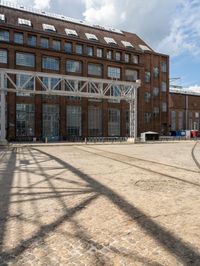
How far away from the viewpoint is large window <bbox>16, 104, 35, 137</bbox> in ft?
128

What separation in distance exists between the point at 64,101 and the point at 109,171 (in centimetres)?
3301

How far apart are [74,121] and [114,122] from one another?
25.2 ft

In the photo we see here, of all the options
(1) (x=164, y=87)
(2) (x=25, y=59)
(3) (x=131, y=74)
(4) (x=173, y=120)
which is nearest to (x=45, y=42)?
(2) (x=25, y=59)

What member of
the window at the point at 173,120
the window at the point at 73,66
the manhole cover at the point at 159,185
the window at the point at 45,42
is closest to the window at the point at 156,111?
the window at the point at 173,120

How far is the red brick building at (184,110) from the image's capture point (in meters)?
61.8

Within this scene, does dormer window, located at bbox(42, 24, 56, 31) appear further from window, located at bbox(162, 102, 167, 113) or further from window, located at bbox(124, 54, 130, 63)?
window, located at bbox(162, 102, 167, 113)

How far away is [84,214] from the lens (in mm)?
5355

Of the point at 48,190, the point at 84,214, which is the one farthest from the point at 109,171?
the point at 84,214

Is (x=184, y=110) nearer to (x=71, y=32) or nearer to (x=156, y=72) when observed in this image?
(x=156, y=72)

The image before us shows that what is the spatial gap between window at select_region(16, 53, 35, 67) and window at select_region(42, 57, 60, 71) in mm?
1711

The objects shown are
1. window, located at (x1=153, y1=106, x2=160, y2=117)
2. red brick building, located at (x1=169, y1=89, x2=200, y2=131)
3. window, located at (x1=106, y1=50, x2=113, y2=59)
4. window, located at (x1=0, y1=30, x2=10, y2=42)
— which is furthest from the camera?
red brick building, located at (x1=169, y1=89, x2=200, y2=131)

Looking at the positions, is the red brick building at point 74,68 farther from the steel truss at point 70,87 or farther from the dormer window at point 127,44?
the steel truss at point 70,87

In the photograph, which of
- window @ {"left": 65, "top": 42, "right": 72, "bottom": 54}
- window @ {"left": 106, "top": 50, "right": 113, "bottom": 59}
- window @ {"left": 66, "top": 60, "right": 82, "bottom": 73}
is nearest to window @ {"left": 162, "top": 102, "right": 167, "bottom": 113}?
window @ {"left": 106, "top": 50, "right": 113, "bottom": 59}

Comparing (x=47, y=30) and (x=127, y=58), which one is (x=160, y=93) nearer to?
(x=127, y=58)
